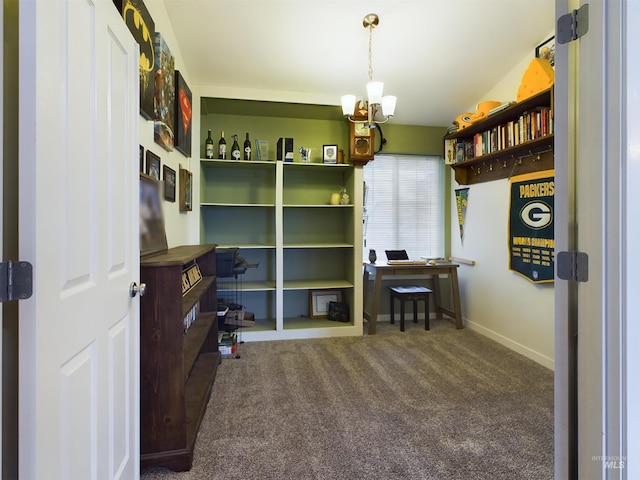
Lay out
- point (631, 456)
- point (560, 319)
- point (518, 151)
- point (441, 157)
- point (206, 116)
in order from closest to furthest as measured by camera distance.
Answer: point (631, 456) < point (560, 319) < point (518, 151) < point (206, 116) < point (441, 157)

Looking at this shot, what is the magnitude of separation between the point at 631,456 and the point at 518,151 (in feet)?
9.20

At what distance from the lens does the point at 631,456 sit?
93 cm

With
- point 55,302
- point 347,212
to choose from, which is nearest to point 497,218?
point 347,212

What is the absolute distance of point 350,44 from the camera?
2.83 meters

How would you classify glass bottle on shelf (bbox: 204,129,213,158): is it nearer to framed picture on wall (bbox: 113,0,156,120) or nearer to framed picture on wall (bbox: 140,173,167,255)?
framed picture on wall (bbox: 113,0,156,120)

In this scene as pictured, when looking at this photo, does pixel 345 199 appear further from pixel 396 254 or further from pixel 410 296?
pixel 410 296

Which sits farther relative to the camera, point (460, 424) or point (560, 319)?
point (460, 424)

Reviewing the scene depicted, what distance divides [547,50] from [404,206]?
209 cm

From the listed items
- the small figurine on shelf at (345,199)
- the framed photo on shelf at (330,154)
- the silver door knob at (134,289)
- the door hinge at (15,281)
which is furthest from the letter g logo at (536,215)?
the door hinge at (15,281)

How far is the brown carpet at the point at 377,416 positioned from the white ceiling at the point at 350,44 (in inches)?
105

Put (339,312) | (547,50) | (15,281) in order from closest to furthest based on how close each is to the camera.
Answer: (15,281) → (547,50) → (339,312)

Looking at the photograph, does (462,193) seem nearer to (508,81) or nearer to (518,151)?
(518,151)

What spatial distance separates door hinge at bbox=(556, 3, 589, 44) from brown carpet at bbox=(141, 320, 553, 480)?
6.01ft

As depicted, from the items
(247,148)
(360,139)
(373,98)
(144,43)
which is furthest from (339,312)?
(144,43)
